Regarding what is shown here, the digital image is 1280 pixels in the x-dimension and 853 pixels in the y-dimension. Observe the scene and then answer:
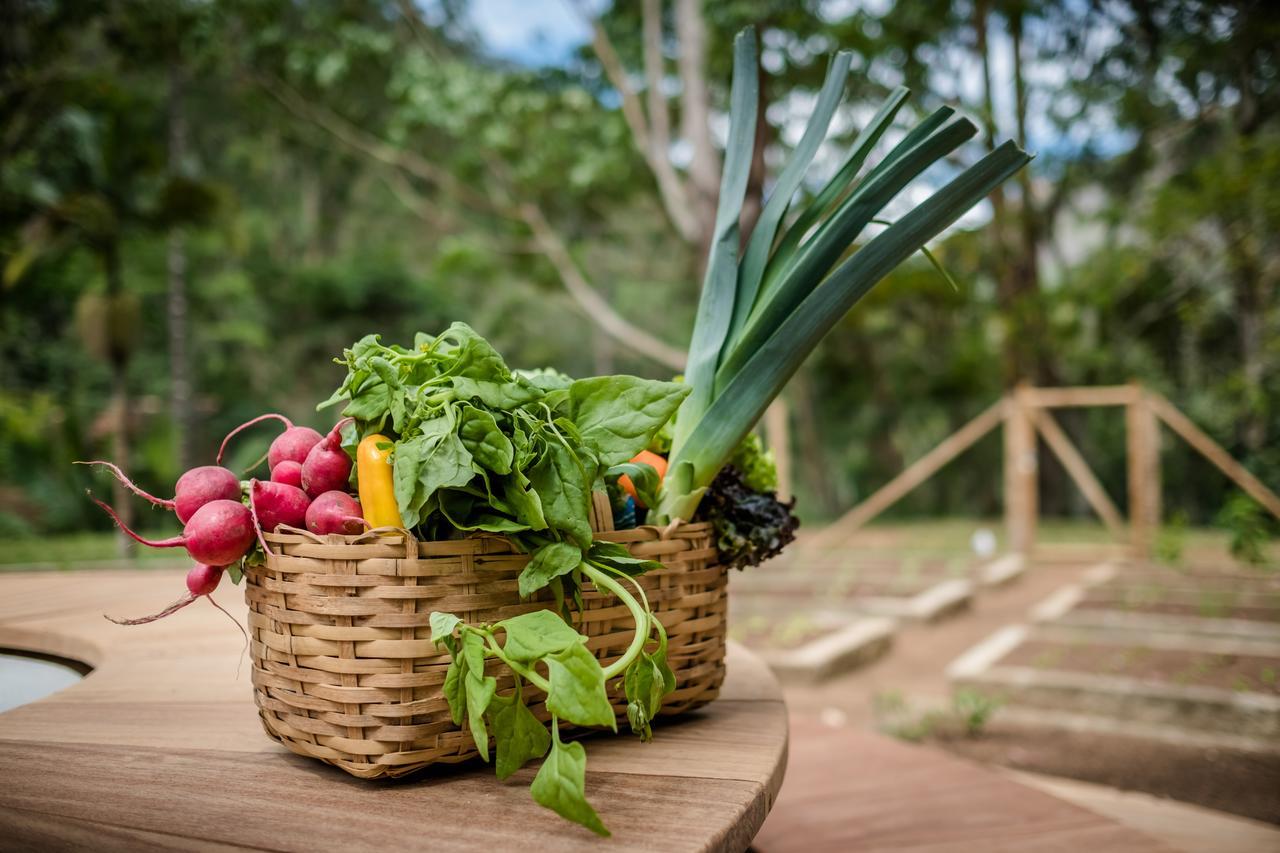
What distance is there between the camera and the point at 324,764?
29.8 inches

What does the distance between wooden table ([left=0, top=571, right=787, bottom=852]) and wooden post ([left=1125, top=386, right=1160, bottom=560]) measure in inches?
276

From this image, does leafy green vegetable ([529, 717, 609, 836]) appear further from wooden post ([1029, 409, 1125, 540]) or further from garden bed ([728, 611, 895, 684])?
wooden post ([1029, 409, 1125, 540])

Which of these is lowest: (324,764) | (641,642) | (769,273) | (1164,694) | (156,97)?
(1164,694)

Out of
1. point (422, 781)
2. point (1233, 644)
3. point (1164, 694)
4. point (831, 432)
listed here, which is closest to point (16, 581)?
point (422, 781)

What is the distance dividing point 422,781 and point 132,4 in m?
9.88

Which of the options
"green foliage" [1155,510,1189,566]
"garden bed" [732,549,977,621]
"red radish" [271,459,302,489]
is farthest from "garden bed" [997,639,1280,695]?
"red radish" [271,459,302,489]

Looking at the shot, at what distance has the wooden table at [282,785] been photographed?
588mm

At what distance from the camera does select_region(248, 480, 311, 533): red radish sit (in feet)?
2.39

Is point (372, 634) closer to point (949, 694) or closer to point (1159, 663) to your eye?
point (949, 694)

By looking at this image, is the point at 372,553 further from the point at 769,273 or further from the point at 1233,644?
the point at 1233,644

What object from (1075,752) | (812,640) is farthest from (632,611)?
(812,640)

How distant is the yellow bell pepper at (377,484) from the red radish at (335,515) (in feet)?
0.05

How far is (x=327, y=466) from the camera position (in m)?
0.75

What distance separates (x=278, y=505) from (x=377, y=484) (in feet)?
0.35
